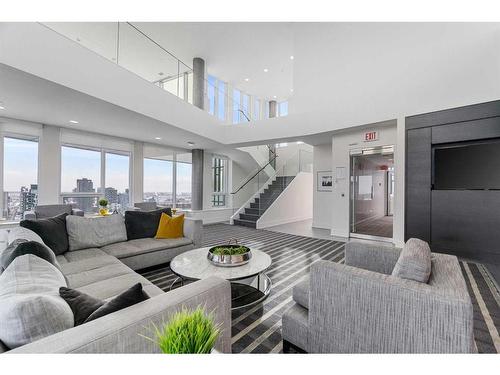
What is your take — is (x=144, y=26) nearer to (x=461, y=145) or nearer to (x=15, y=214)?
(x=15, y=214)

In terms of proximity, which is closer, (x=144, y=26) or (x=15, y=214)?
(x=15, y=214)

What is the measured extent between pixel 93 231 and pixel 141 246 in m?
0.69

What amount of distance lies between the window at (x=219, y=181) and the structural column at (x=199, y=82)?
293cm

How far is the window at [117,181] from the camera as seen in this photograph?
6.35 meters

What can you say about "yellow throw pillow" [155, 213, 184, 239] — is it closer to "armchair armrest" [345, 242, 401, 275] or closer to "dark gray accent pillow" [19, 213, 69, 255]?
"dark gray accent pillow" [19, 213, 69, 255]

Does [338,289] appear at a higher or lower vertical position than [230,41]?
lower

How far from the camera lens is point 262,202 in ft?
26.7

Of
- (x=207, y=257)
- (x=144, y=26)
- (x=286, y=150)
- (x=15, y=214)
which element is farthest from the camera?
(x=286, y=150)

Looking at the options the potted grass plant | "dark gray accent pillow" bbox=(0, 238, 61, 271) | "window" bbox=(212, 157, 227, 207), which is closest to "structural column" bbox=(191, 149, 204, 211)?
"window" bbox=(212, 157, 227, 207)

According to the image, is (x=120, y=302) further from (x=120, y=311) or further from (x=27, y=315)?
(x=27, y=315)

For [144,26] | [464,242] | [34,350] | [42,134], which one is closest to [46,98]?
[42,134]

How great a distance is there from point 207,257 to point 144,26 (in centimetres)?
615

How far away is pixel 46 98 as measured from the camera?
12.0 ft

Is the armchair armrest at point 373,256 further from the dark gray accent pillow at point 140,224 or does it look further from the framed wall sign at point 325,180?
the framed wall sign at point 325,180
